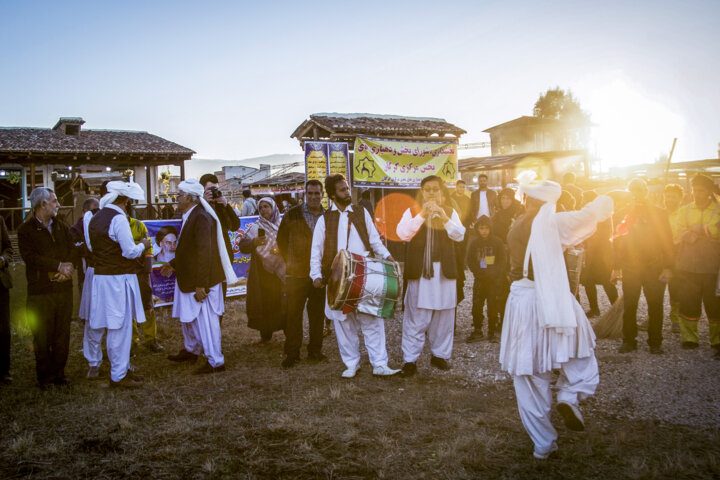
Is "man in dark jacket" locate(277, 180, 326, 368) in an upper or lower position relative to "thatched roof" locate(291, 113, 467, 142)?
lower

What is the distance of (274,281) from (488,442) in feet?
12.0

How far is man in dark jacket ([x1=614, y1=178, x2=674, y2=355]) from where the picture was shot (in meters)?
5.40

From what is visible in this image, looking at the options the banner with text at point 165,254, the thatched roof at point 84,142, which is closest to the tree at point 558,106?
the thatched roof at point 84,142

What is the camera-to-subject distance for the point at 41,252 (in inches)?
189

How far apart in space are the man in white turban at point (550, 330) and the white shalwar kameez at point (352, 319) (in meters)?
1.93

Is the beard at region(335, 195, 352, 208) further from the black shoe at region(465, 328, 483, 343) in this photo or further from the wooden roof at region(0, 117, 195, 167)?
the wooden roof at region(0, 117, 195, 167)

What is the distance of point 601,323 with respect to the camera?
20.5 feet

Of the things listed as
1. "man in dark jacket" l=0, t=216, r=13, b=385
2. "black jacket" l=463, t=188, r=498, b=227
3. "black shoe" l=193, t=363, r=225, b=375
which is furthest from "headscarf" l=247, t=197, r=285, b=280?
"black jacket" l=463, t=188, r=498, b=227

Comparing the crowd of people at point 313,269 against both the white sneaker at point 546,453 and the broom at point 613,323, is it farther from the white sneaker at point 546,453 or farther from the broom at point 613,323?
the white sneaker at point 546,453

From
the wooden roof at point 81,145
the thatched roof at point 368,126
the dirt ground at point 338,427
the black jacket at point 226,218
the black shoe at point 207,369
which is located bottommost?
the dirt ground at point 338,427

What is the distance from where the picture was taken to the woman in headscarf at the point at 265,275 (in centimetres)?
625

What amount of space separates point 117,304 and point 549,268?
4080 mm

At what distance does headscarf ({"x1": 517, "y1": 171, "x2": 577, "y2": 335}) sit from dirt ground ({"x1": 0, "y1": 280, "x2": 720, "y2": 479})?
3.09ft

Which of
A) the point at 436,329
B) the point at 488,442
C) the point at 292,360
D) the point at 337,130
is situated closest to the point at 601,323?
the point at 436,329
